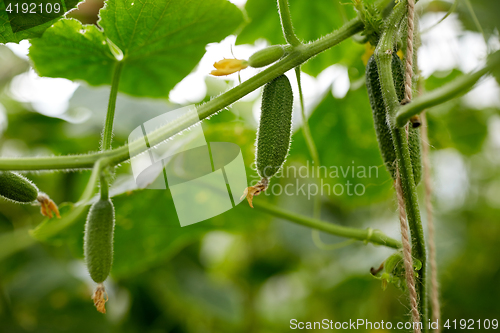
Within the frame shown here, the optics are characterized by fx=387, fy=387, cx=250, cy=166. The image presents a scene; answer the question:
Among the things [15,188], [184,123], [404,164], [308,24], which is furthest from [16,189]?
[308,24]

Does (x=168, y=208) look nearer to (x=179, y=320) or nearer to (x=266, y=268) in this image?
(x=179, y=320)

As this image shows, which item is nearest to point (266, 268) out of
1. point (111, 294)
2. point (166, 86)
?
point (111, 294)

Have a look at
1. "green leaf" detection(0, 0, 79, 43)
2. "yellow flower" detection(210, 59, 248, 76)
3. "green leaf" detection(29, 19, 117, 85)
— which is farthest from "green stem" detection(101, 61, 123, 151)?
"yellow flower" detection(210, 59, 248, 76)

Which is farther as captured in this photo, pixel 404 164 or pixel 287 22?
pixel 287 22

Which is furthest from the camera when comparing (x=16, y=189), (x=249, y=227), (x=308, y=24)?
(x=249, y=227)

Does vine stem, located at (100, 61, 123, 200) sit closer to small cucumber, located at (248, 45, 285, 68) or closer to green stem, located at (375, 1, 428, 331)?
small cucumber, located at (248, 45, 285, 68)

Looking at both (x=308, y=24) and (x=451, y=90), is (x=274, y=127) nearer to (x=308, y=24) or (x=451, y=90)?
(x=451, y=90)
